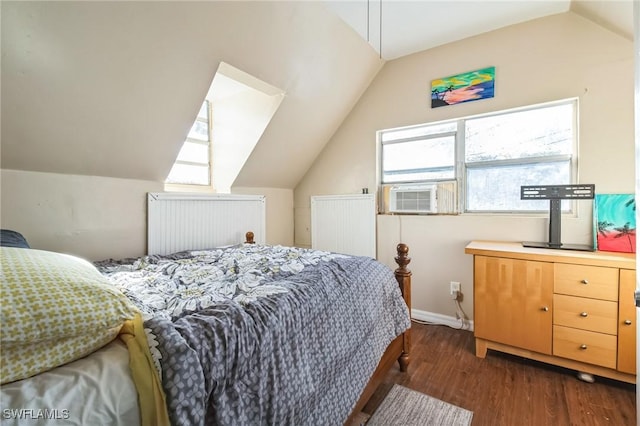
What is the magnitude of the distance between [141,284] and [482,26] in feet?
10.3

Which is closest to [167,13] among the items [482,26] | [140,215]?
[140,215]

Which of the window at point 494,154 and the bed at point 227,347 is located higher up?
the window at point 494,154

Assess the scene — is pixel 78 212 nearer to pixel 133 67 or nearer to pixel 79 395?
pixel 133 67

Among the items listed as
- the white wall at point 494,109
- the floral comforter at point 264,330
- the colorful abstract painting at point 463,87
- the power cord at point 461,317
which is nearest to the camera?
the floral comforter at point 264,330

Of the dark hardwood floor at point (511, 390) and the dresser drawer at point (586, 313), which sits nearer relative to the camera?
the dark hardwood floor at point (511, 390)

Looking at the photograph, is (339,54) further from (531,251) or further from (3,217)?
(3,217)

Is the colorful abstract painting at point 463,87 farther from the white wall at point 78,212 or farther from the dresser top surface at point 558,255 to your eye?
the white wall at point 78,212

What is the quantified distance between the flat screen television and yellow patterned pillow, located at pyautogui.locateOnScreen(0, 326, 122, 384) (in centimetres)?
255

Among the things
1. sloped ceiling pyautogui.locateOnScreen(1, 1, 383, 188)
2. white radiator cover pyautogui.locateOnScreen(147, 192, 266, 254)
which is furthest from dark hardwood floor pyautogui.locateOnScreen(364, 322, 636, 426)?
sloped ceiling pyautogui.locateOnScreen(1, 1, 383, 188)

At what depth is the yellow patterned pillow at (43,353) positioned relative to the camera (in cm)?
56

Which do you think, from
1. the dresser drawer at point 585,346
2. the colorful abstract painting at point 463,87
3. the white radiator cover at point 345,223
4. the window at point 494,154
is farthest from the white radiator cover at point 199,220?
the dresser drawer at point 585,346

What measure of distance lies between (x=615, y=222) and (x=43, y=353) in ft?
9.68

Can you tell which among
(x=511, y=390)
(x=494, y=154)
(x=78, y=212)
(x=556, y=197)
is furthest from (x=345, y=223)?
(x=78, y=212)

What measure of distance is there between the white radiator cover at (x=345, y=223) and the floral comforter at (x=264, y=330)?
1.24 metres
